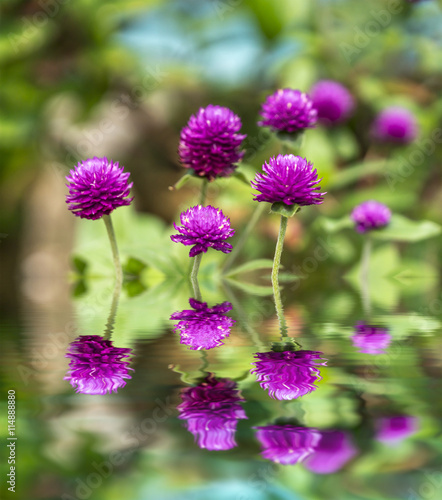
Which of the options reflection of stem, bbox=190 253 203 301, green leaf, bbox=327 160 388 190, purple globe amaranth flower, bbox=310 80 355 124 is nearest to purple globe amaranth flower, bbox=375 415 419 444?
reflection of stem, bbox=190 253 203 301

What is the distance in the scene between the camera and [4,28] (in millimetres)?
3107

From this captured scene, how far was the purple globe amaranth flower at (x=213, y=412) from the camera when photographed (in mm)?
313

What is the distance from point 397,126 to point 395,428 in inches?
81.2

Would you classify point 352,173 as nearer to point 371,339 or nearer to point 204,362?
point 371,339

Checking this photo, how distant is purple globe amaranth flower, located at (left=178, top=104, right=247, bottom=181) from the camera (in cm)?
117

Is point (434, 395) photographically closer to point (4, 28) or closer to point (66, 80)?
point (66, 80)

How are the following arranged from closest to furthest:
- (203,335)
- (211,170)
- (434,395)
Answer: (434,395), (203,335), (211,170)

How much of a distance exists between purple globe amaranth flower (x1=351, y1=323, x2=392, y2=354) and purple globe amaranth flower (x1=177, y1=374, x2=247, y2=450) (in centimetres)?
21

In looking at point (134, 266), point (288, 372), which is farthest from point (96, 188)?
point (288, 372)

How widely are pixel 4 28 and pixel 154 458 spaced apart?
323cm

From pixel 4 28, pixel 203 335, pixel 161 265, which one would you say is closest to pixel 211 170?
pixel 161 265

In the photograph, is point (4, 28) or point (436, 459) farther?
point (4, 28)

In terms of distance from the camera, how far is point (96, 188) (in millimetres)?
1127

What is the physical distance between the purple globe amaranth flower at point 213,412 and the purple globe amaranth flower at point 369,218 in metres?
1.30
